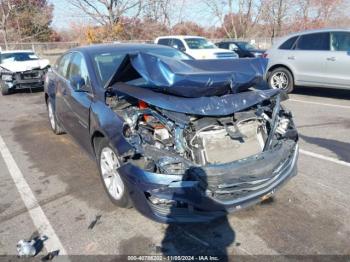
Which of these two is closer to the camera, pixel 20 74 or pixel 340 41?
pixel 340 41

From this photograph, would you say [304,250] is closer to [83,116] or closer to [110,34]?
[83,116]

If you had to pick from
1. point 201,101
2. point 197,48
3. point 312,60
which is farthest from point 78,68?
point 197,48

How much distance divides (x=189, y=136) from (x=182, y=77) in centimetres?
59

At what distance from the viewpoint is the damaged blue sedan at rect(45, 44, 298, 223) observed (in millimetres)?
2934

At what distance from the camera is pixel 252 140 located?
137 inches

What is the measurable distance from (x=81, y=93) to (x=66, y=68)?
1180 millimetres

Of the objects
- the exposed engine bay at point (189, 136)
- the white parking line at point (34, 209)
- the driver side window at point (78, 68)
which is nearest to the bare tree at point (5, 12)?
the white parking line at point (34, 209)

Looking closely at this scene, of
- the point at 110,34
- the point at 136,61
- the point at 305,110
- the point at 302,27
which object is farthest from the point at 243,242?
the point at 302,27

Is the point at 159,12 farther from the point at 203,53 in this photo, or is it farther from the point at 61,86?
the point at 61,86

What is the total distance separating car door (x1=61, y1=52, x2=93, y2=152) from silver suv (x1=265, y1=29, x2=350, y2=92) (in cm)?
634

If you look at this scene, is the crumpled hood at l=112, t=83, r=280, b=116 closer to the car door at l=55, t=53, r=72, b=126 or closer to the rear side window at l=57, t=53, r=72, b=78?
the car door at l=55, t=53, r=72, b=126

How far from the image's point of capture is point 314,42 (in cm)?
903

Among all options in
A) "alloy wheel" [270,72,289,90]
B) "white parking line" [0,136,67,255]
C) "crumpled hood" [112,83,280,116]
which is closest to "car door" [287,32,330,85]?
"alloy wheel" [270,72,289,90]

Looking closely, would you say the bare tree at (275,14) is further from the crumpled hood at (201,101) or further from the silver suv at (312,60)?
the crumpled hood at (201,101)
